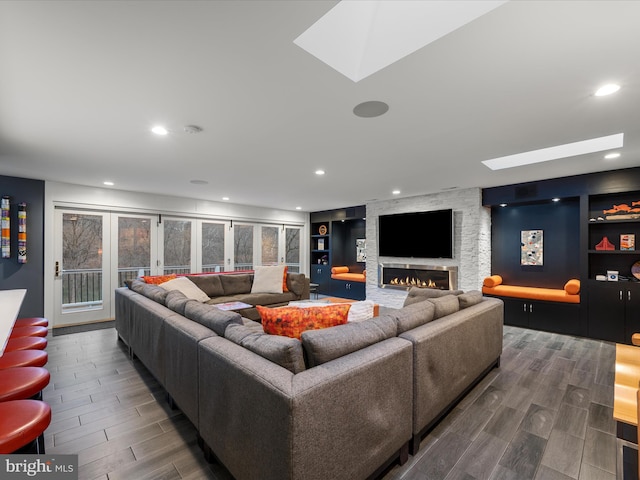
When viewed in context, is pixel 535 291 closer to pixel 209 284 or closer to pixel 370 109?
pixel 370 109

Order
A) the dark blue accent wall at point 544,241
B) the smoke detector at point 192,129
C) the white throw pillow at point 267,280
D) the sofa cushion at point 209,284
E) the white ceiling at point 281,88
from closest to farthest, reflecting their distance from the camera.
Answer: the white ceiling at point 281,88 → the smoke detector at point 192,129 → the dark blue accent wall at point 544,241 → the sofa cushion at point 209,284 → the white throw pillow at point 267,280

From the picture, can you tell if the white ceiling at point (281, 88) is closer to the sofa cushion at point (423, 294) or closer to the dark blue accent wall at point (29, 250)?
the dark blue accent wall at point (29, 250)

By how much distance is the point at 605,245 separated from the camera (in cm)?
432

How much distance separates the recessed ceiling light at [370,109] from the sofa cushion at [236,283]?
4034mm

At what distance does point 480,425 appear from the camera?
7.14 ft

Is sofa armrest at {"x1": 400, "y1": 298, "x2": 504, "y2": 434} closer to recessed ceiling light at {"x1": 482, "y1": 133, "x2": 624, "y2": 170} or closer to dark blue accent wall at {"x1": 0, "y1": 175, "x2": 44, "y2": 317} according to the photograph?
recessed ceiling light at {"x1": 482, "y1": 133, "x2": 624, "y2": 170}

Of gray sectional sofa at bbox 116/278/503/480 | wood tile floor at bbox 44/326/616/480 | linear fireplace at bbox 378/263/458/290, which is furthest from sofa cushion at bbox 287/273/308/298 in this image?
gray sectional sofa at bbox 116/278/503/480

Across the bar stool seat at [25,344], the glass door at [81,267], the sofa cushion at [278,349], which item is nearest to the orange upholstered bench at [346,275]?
the glass door at [81,267]

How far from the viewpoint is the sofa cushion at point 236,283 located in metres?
5.30

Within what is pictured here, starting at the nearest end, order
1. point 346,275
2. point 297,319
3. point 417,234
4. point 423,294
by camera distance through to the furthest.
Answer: point 297,319
point 423,294
point 417,234
point 346,275

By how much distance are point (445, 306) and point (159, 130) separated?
3.11m

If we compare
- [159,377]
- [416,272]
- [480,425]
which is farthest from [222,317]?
[416,272]

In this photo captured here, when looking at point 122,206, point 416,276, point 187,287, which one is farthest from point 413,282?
point 122,206

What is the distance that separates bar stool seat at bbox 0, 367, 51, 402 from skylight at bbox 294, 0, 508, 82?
7.61ft
